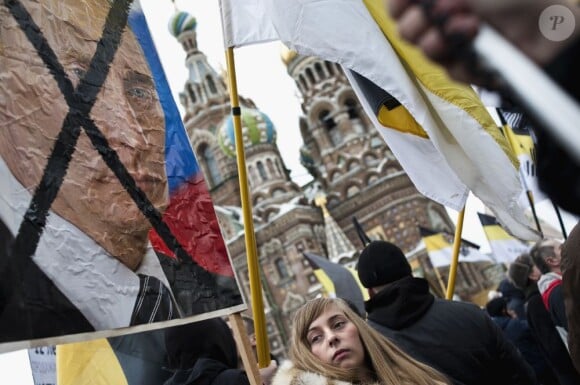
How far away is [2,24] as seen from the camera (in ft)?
6.59

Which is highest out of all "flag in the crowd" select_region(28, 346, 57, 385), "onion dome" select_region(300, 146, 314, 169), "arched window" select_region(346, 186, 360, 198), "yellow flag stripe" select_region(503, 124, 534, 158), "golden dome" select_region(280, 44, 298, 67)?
"golden dome" select_region(280, 44, 298, 67)

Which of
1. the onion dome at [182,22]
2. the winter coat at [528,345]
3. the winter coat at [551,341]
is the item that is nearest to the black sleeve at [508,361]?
the winter coat at [551,341]

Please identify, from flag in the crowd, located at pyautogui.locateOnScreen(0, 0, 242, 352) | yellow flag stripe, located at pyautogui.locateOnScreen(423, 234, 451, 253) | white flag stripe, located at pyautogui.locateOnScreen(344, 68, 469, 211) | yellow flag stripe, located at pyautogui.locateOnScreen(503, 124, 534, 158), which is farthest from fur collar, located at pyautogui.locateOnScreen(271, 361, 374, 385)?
yellow flag stripe, located at pyautogui.locateOnScreen(423, 234, 451, 253)

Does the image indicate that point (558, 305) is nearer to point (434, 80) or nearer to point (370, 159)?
point (434, 80)

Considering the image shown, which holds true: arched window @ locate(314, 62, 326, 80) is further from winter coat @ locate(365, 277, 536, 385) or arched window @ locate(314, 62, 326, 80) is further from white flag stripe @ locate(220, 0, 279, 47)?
winter coat @ locate(365, 277, 536, 385)

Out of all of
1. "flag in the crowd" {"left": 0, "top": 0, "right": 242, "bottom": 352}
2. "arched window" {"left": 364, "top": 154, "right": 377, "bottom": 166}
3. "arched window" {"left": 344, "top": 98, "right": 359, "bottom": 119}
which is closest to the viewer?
"flag in the crowd" {"left": 0, "top": 0, "right": 242, "bottom": 352}

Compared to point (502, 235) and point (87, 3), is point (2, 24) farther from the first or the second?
point (502, 235)

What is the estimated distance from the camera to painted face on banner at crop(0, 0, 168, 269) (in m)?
1.99

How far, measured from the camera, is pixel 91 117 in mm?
2256

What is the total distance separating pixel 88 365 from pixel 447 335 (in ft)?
6.01

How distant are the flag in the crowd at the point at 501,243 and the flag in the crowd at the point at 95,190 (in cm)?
815

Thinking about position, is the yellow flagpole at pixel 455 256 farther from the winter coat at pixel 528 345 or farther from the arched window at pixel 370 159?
the arched window at pixel 370 159

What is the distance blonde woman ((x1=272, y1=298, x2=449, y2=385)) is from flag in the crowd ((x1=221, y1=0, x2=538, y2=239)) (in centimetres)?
112

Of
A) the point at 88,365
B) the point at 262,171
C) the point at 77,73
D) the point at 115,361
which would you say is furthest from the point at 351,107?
the point at 77,73
